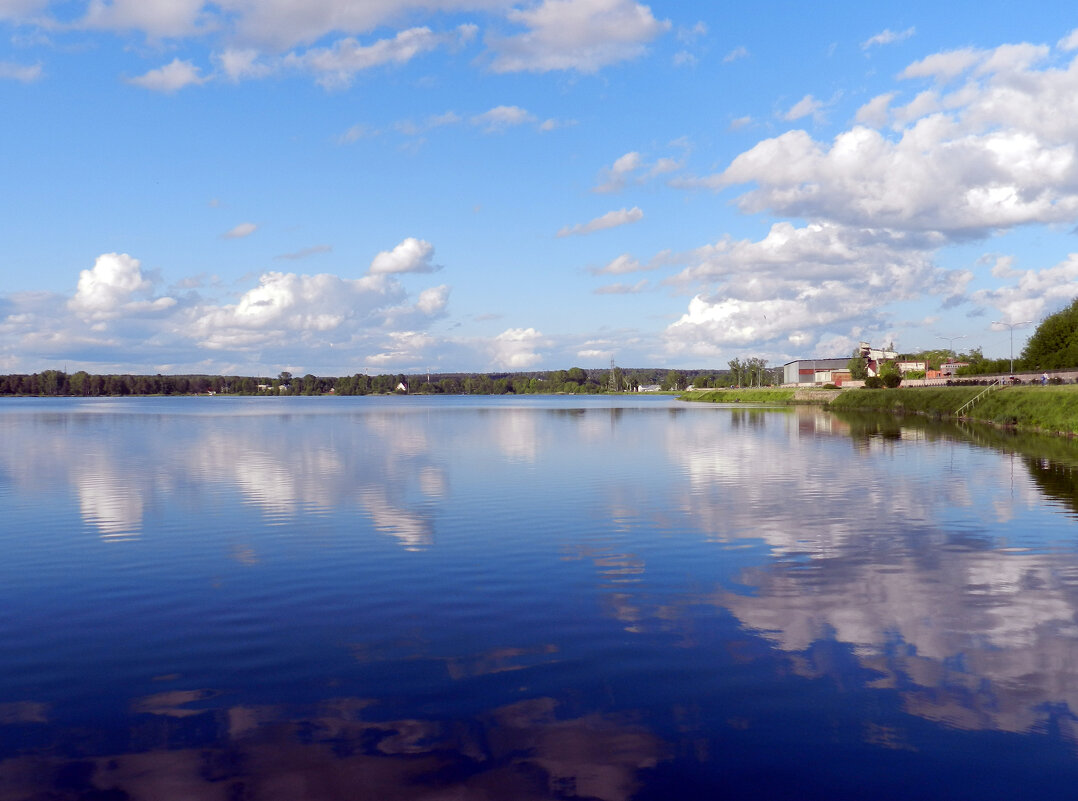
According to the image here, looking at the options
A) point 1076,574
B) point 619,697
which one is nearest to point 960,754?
point 619,697

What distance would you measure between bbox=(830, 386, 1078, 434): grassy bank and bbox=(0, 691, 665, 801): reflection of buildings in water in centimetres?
6289

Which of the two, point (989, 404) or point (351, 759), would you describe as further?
point (989, 404)

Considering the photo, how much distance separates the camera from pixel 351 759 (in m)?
9.12

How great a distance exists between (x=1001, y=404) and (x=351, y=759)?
Result: 84.9 m

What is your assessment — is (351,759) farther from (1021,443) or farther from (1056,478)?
(1021,443)

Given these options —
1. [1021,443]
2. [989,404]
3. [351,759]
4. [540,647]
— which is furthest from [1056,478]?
[989,404]

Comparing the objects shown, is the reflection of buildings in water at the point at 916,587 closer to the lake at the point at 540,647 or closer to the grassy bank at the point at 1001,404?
the lake at the point at 540,647

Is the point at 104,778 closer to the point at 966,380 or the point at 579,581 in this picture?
the point at 579,581

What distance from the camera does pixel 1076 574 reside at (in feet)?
57.7

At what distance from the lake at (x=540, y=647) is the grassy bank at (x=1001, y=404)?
41837 mm

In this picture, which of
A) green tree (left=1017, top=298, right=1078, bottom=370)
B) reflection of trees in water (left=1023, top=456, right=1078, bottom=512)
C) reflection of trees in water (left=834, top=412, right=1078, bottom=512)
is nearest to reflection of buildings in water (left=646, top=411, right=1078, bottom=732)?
reflection of trees in water (left=1023, top=456, right=1078, bottom=512)

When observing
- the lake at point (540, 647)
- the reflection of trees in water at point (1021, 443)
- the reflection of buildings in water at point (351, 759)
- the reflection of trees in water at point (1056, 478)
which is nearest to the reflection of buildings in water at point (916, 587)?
the lake at point (540, 647)

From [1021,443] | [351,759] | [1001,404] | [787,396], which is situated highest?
[1001,404]

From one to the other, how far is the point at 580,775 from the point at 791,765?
2.26m
